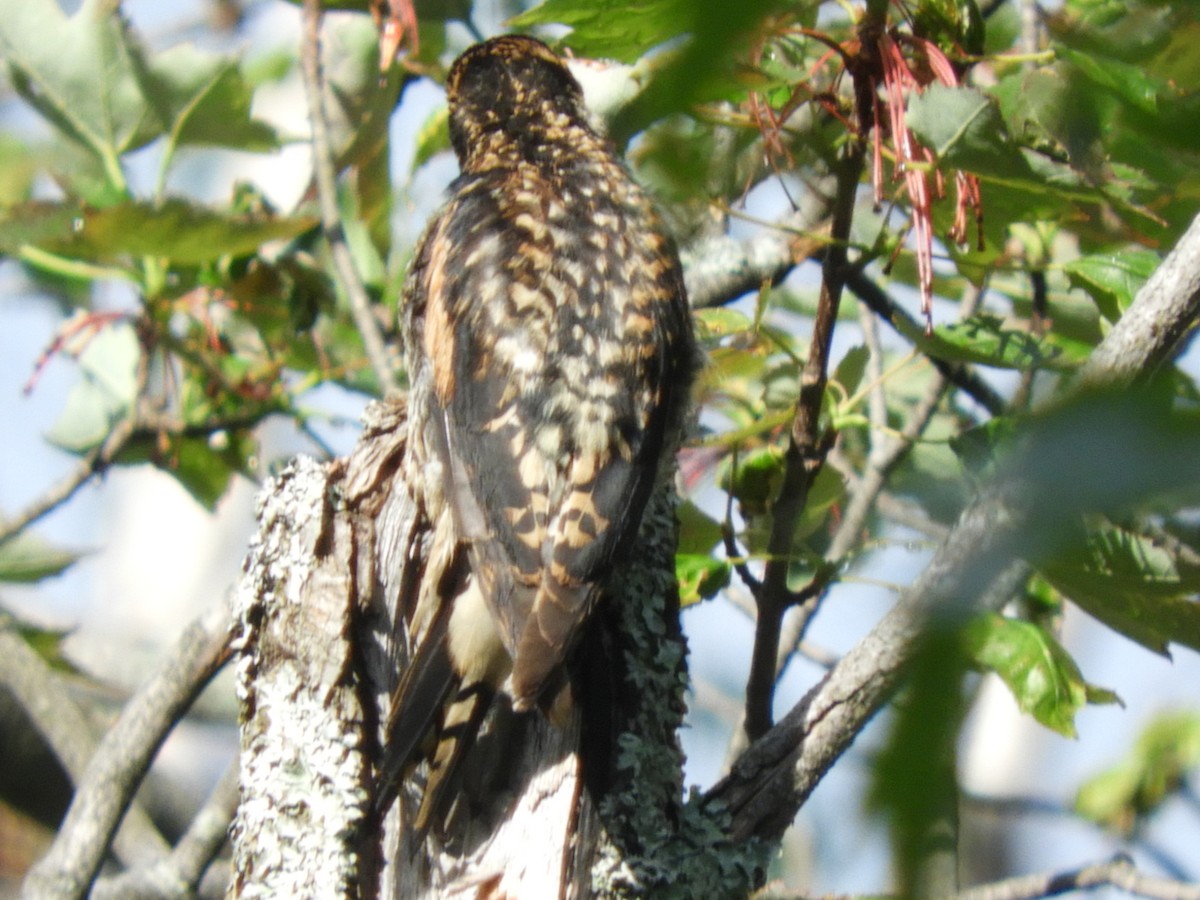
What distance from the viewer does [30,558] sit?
11.3 ft

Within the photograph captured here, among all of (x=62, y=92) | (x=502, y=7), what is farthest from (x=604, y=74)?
(x=502, y=7)

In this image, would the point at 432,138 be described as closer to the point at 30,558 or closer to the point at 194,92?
the point at 194,92

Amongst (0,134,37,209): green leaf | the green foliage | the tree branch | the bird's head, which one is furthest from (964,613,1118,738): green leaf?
(0,134,37,209): green leaf

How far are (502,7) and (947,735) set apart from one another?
0.83 m

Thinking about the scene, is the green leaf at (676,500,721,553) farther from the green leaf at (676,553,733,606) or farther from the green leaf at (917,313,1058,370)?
the green leaf at (917,313,1058,370)

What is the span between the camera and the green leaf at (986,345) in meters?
2.07

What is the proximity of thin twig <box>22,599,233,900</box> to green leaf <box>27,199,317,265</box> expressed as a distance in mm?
765

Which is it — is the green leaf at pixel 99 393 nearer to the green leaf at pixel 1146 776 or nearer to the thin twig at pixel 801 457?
the thin twig at pixel 801 457

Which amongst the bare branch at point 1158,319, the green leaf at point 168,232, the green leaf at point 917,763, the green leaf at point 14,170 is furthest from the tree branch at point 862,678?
the green leaf at point 14,170

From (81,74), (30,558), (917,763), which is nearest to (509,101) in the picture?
(81,74)

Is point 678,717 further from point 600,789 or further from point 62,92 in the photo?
point 62,92

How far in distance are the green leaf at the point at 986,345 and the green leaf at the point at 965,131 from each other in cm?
35

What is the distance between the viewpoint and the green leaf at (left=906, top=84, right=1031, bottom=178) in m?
1.71

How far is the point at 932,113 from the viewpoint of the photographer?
1.71 metres
